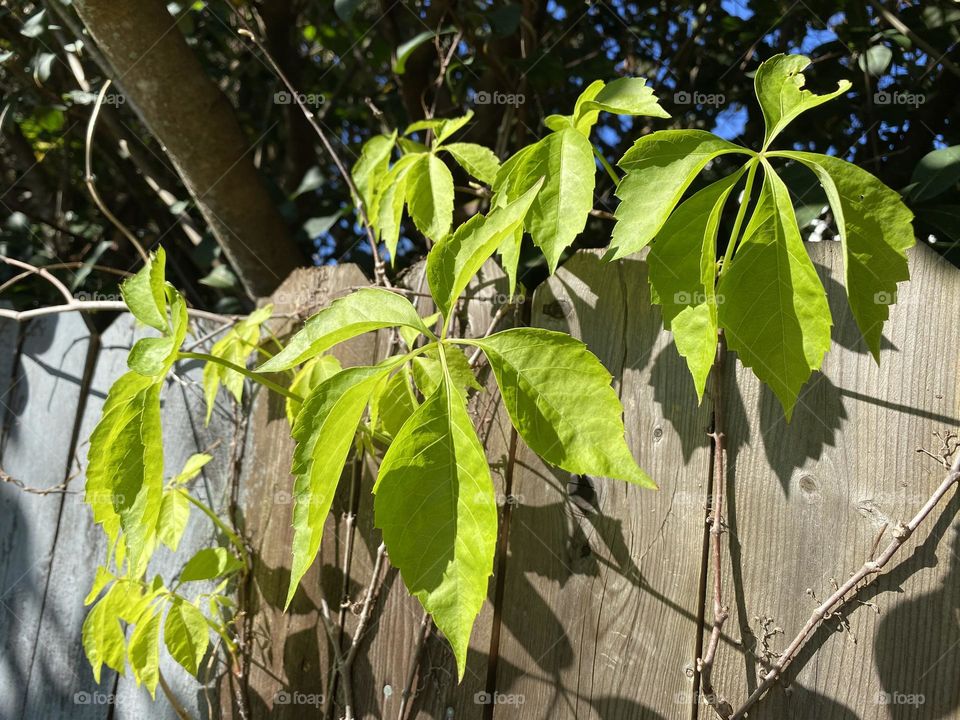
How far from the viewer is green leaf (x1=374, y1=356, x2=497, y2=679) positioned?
1.02 metres

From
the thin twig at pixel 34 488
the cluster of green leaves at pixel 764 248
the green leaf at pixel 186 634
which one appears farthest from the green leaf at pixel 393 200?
the thin twig at pixel 34 488

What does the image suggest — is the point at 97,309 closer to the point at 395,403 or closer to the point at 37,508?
the point at 37,508

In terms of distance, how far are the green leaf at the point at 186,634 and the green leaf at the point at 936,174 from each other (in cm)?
147

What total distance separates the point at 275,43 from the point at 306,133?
0.28 metres

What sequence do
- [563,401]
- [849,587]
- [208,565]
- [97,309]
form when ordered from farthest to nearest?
[97,309]
[208,565]
[849,587]
[563,401]

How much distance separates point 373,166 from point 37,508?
1.22 metres

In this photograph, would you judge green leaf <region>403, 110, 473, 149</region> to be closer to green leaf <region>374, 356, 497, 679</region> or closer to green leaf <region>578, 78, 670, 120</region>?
green leaf <region>578, 78, 670, 120</region>

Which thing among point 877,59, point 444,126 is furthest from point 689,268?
point 877,59

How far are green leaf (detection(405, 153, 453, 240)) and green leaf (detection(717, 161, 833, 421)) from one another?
1.80ft

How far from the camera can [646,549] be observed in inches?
50.9

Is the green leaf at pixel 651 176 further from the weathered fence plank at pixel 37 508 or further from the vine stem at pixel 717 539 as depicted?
the weathered fence plank at pixel 37 508

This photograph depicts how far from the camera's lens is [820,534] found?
1.19 metres

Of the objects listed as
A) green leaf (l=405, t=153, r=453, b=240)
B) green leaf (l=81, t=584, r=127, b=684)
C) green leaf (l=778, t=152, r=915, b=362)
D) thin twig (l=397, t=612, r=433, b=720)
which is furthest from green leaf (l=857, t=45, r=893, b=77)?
green leaf (l=81, t=584, r=127, b=684)

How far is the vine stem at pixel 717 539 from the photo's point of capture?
1193 millimetres
